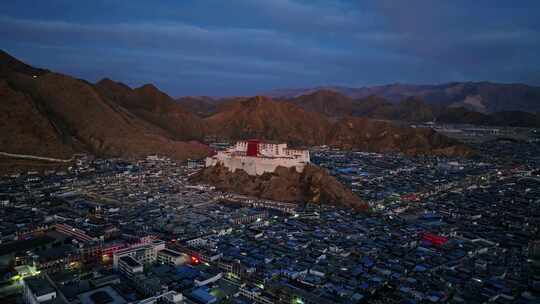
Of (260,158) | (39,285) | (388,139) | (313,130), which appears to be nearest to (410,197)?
(260,158)

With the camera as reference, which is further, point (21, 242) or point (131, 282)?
point (21, 242)

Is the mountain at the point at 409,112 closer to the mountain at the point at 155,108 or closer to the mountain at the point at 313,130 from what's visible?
the mountain at the point at 313,130

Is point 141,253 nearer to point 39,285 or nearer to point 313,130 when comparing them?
point 39,285

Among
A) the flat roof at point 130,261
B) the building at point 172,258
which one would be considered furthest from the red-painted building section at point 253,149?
the flat roof at point 130,261

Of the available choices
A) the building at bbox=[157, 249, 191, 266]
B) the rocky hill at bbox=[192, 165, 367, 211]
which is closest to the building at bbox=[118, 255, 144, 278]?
the building at bbox=[157, 249, 191, 266]

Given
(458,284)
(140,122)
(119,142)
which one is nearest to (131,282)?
(458,284)

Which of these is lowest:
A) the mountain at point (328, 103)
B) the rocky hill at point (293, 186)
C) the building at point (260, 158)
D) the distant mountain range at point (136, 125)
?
the rocky hill at point (293, 186)

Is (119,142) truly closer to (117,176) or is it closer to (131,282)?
(117,176)
